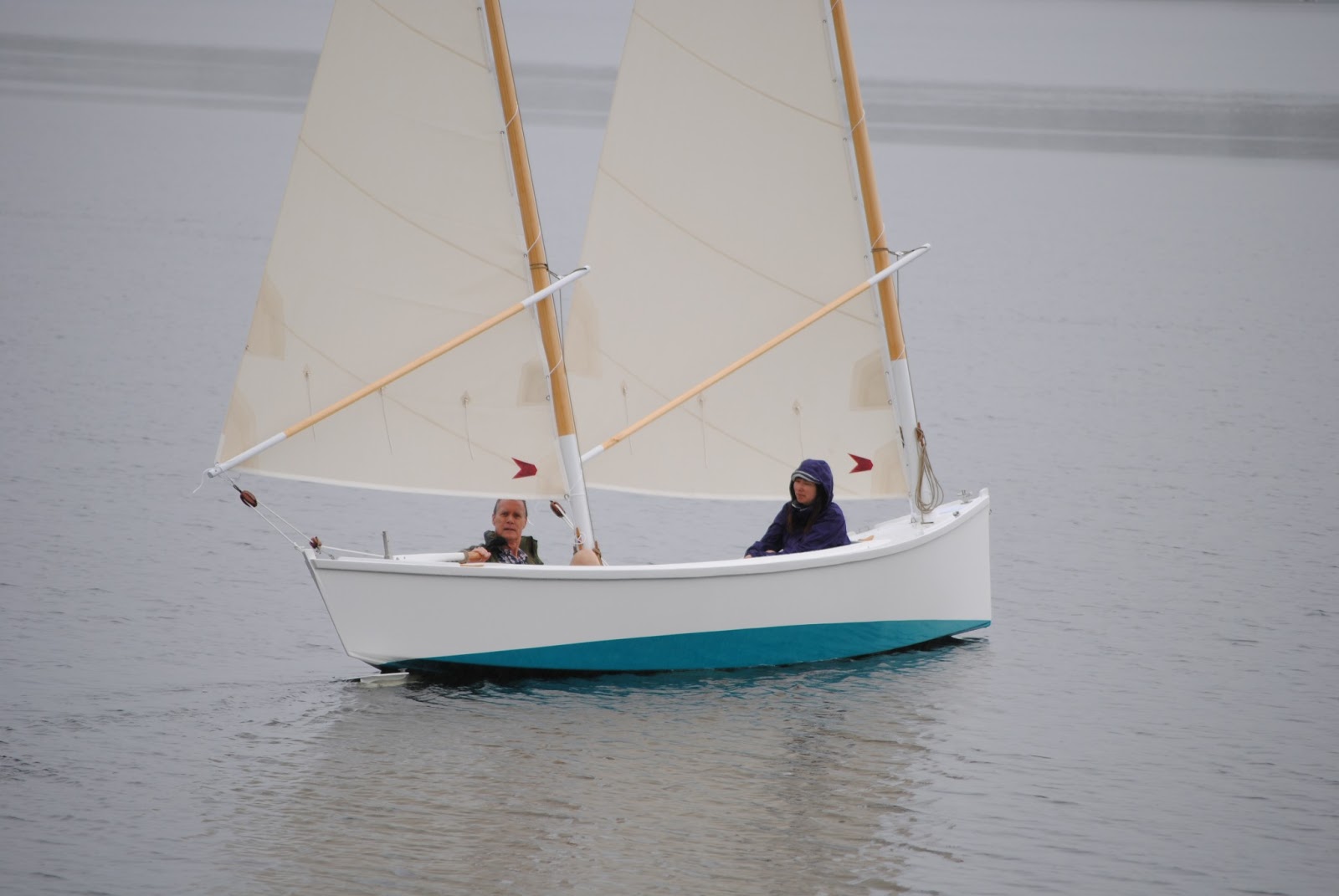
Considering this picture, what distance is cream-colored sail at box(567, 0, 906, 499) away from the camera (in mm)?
16031

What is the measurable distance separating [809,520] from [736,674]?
59.9 inches

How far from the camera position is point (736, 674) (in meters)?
15.6

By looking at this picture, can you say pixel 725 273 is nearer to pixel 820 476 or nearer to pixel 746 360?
pixel 746 360

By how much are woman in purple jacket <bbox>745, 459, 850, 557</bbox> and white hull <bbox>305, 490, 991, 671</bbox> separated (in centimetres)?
27

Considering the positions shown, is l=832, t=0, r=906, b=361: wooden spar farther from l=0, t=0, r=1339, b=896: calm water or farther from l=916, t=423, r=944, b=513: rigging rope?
l=0, t=0, r=1339, b=896: calm water

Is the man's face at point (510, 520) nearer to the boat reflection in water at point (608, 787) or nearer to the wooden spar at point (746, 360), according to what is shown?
the wooden spar at point (746, 360)

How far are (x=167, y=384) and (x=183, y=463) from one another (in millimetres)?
4860

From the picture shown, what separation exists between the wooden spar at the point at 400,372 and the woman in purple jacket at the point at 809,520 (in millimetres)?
2712

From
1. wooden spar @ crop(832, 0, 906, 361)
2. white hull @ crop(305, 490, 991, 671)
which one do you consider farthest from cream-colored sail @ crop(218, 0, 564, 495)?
→ wooden spar @ crop(832, 0, 906, 361)

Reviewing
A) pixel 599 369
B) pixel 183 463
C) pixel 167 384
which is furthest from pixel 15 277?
pixel 599 369

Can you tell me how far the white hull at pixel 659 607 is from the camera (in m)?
14.0

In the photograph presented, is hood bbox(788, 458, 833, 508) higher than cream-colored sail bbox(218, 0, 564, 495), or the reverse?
cream-colored sail bbox(218, 0, 564, 495)

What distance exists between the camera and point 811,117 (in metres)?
16.0

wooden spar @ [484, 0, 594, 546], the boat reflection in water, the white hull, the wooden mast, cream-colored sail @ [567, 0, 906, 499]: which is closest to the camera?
the boat reflection in water
